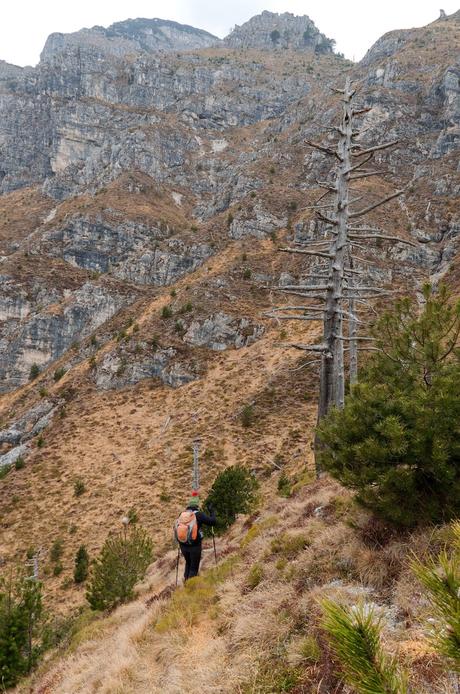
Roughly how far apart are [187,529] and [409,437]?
15.9 feet

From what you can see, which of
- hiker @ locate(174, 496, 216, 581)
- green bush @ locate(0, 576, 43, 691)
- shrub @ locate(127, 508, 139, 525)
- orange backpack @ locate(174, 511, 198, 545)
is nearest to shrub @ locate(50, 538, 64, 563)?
shrub @ locate(127, 508, 139, 525)

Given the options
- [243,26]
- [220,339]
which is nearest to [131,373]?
[220,339]

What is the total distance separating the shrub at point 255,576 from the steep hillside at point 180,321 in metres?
0.19

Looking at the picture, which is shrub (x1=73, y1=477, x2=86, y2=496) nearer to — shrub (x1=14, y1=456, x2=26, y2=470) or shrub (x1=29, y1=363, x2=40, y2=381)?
shrub (x1=14, y1=456, x2=26, y2=470)

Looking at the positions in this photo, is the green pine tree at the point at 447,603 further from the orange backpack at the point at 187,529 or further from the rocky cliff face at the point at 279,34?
the rocky cliff face at the point at 279,34

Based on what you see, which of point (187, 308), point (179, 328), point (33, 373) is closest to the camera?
point (179, 328)

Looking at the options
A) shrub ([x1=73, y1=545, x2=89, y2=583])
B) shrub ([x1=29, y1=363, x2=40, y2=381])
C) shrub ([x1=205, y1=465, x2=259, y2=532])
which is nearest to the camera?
shrub ([x1=205, y1=465, x2=259, y2=532])

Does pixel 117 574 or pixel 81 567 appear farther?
pixel 81 567

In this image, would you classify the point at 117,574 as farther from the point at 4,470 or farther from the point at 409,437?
the point at 4,470

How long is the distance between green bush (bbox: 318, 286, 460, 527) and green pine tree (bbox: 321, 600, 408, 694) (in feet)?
10.5

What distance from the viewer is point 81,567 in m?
20.5

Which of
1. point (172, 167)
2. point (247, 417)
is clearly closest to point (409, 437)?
point (247, 417)

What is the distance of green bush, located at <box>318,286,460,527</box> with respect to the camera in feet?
14.6

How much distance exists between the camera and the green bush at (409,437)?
4.46 metres
